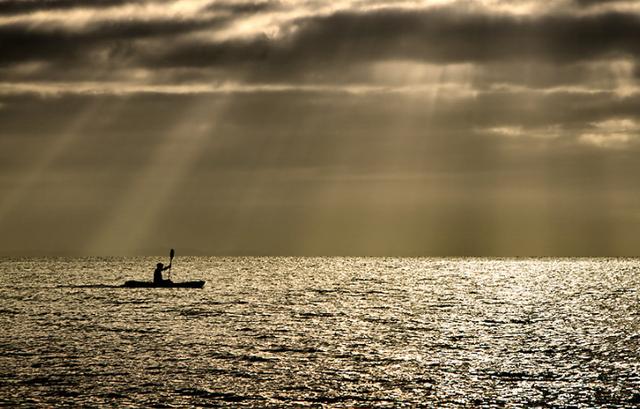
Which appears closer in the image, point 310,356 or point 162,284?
point 310,356

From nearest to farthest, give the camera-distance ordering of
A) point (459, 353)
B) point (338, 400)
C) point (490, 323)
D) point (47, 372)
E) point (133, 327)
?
1. point (338, 400)
2. point (47, 372)
3. point (459, 353)
4. point (133, 327)
5. point (490, 323)

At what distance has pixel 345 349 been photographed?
63219 mm

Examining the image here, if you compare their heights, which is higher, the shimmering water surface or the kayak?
the kayak

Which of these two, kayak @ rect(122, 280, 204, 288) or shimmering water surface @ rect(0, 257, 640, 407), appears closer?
shimmering water surface @ rect(0, 257, 640, 407)

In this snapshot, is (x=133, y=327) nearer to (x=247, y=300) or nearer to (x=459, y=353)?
(x=459, y=353)

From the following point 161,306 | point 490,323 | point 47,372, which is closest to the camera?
point 47,372

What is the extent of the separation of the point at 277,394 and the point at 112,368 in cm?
1291

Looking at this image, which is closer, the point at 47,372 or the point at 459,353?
the point at 47,372

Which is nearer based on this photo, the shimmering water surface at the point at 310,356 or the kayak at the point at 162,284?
the shimmering water surface at the point at 310,356

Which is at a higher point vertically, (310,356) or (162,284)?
(162,284)

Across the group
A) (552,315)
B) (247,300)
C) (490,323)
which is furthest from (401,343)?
(247,300)

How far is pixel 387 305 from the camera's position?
113688mm

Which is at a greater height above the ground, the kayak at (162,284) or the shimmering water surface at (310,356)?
the kayak at (162,284)

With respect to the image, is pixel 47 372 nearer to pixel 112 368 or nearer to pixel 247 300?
pixel 112 368
